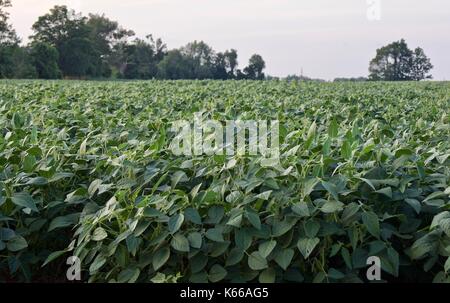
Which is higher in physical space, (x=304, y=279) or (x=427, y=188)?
(x=427, y=188)

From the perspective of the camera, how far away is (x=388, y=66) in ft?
134

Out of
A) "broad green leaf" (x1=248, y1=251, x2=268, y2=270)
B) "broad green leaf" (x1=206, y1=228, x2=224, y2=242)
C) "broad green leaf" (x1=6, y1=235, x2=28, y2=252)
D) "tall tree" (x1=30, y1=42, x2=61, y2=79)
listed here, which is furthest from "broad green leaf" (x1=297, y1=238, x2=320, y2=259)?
"tall tree" (x1=30, y1=42, x2=61, y2=79)

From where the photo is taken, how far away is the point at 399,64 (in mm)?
40406

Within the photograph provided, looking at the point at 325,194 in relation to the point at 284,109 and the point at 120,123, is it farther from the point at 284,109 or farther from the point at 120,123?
the point at 284,109

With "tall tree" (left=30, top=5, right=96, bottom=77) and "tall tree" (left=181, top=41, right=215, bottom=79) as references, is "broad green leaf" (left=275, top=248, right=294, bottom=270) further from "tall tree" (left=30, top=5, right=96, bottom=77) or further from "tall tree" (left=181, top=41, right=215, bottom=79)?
"tall tree" (left=30, top=5, right=96, bottom=77)

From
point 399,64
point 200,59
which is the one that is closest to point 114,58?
point 200,59

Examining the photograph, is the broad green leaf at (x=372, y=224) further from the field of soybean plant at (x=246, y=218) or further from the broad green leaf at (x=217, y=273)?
the broad green leaf at (x=217, y=273)

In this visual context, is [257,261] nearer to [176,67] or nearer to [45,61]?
[176,67]

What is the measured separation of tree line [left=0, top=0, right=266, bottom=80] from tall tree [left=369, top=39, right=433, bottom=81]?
376 inches

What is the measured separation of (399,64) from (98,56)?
3200cm

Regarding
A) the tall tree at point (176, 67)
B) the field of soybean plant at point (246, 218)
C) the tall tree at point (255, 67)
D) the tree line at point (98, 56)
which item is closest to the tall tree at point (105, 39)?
the tree line at point (98, 56)

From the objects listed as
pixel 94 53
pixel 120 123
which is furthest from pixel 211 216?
pixel 94 53

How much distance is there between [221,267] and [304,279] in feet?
1.09

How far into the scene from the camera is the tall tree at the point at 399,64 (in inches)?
1544
